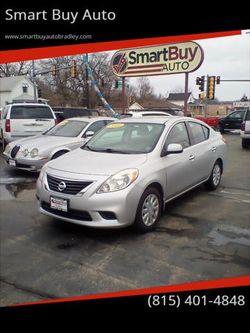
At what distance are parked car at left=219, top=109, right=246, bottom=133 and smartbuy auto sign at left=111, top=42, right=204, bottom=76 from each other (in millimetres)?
7957

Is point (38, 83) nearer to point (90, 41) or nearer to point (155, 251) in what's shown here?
point (90, 41)

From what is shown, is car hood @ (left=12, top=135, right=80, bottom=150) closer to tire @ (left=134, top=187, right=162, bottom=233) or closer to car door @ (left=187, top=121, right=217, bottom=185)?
car door @ (left=187, top=121, right=217, bottom=185)

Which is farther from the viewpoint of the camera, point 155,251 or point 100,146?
point 100,146

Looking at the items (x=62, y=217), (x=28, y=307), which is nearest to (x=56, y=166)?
(x=62, y=217)

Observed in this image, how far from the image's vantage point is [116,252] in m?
4.09

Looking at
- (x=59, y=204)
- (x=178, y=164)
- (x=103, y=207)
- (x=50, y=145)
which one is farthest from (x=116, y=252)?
(x=50, y=145)

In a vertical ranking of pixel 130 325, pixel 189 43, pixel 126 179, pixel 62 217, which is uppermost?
pixel 189 43

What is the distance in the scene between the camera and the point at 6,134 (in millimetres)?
11234

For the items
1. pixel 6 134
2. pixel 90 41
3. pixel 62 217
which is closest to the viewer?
pixel 62 217

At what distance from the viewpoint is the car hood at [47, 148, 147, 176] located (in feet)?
14.6

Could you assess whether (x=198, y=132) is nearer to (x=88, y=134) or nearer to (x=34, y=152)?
(x=88, y=134)

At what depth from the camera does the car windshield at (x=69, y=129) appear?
28.8ft

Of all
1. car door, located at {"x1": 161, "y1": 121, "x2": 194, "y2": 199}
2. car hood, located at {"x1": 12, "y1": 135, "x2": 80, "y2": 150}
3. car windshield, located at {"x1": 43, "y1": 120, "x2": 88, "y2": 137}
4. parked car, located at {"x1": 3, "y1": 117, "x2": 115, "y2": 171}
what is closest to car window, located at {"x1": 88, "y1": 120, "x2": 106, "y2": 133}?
parked car, located at {"x1": 3, "y1": 117, "x2": 115, "y2": 171}

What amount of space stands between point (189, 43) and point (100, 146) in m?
11.6
